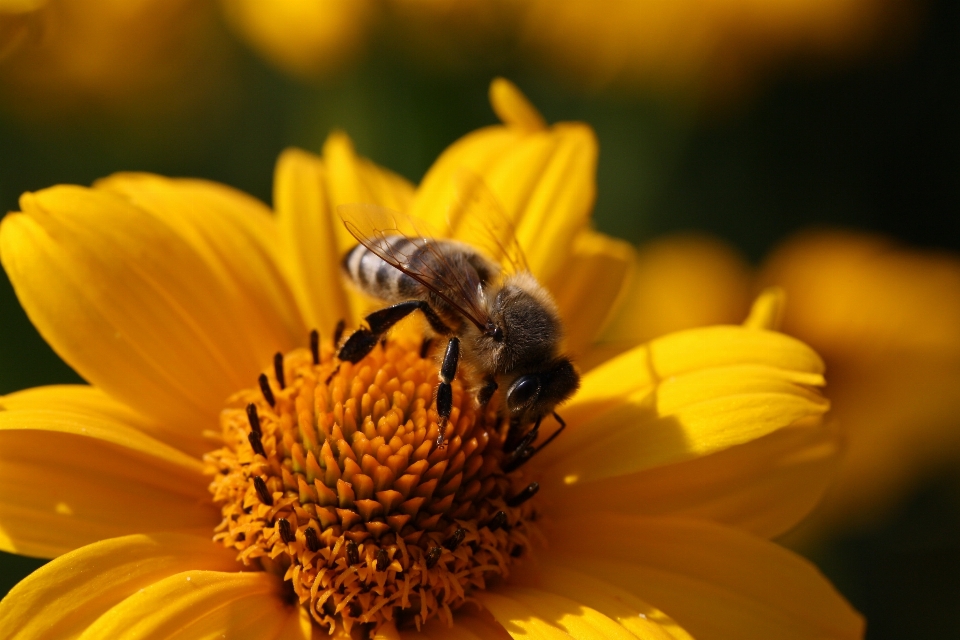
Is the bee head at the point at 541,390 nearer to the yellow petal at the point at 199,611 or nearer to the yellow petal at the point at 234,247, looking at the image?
the yellow petal at the point at 199,611

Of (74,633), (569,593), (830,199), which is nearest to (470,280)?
(569,593)

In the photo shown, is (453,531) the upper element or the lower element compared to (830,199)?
lower

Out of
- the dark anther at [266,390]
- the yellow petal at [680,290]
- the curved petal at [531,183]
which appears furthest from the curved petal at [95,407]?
the yellow petal at [680,290]

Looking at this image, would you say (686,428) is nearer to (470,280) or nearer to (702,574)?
(702,574)

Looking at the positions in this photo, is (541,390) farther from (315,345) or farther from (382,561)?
(315,345)

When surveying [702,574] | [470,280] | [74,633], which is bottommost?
[702,574]
